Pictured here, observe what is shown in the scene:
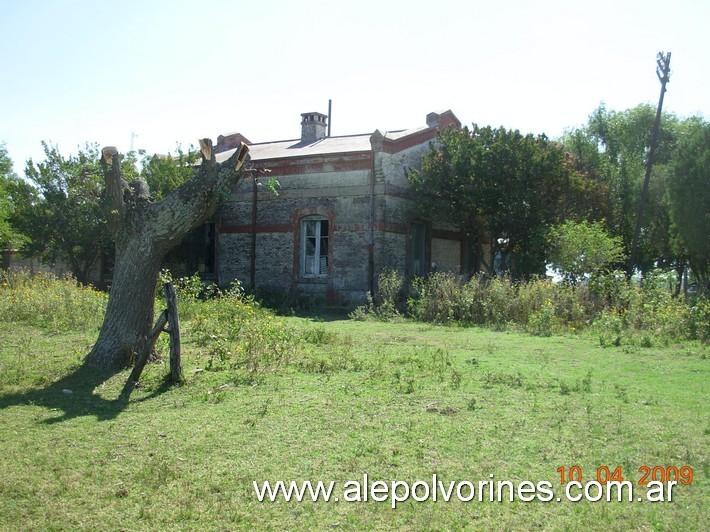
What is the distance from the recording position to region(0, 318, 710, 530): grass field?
15.5ft

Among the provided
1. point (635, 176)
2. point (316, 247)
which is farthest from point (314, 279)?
point (635, 176)

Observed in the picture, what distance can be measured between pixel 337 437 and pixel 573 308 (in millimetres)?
9966

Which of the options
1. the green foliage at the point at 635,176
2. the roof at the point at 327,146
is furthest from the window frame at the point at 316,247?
the green foliage at the point at 635,176

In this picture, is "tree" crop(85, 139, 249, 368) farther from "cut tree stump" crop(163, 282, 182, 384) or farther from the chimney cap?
the chimney cap

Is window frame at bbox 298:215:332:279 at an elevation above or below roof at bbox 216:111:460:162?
below

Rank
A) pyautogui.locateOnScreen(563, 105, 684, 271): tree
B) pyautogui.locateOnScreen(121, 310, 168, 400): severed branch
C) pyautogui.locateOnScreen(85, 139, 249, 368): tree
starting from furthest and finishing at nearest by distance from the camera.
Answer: pyautogui.locateOnScreen(563, 105, 684, 271): tree, pyautogui.locateOnScreen(85, 139, 249, 368): tree, pyautogui.locateOnScreen(121, 310, 168, 400): severed branch

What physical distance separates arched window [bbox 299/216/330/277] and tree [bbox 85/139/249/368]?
1234cm

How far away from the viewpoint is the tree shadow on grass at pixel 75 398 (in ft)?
22.8

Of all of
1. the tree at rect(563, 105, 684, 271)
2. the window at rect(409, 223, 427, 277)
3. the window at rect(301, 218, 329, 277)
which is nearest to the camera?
the window at rect(301, 218, 329, 277)

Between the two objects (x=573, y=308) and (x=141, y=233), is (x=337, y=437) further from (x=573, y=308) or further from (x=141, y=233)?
(x=573, y=308)

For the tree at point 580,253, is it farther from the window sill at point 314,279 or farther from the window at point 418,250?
the window sill at point 314,279

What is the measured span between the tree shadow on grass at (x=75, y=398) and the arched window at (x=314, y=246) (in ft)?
43.5
